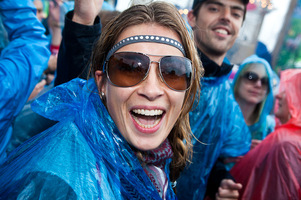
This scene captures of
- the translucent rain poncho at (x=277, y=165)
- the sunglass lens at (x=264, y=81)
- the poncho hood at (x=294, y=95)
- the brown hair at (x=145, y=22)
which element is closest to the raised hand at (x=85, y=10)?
the brown hair at (x=145, y=22)

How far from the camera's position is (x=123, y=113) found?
3.36 ft

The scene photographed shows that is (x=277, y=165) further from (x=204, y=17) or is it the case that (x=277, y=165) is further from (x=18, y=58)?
(x=18, y=58)

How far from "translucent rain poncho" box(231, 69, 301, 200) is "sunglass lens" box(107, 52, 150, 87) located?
1.27m

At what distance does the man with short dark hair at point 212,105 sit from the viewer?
6.06 feet

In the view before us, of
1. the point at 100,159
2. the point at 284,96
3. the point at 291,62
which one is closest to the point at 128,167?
the point at 100,159

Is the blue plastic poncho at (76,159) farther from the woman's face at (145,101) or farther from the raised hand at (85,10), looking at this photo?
the raised hand at (85,10)

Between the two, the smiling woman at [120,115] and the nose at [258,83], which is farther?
the nose at [258,83]

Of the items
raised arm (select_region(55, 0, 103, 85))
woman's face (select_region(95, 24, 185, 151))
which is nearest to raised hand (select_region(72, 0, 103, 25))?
raised arm (select_region(55, 0, 103, 85))

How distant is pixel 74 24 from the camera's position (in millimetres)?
1331

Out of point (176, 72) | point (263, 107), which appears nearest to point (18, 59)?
point (176, 72)

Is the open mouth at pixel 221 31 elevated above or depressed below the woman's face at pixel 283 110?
above

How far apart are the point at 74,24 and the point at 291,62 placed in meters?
11.9

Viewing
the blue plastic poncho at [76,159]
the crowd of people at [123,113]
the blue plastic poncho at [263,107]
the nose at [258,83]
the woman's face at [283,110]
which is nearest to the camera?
the blue plastic poncho at [76,159]

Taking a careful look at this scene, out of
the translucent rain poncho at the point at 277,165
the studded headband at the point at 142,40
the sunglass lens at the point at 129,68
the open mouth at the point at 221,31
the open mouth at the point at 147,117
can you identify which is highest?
the open mouth at the point at 221,31
